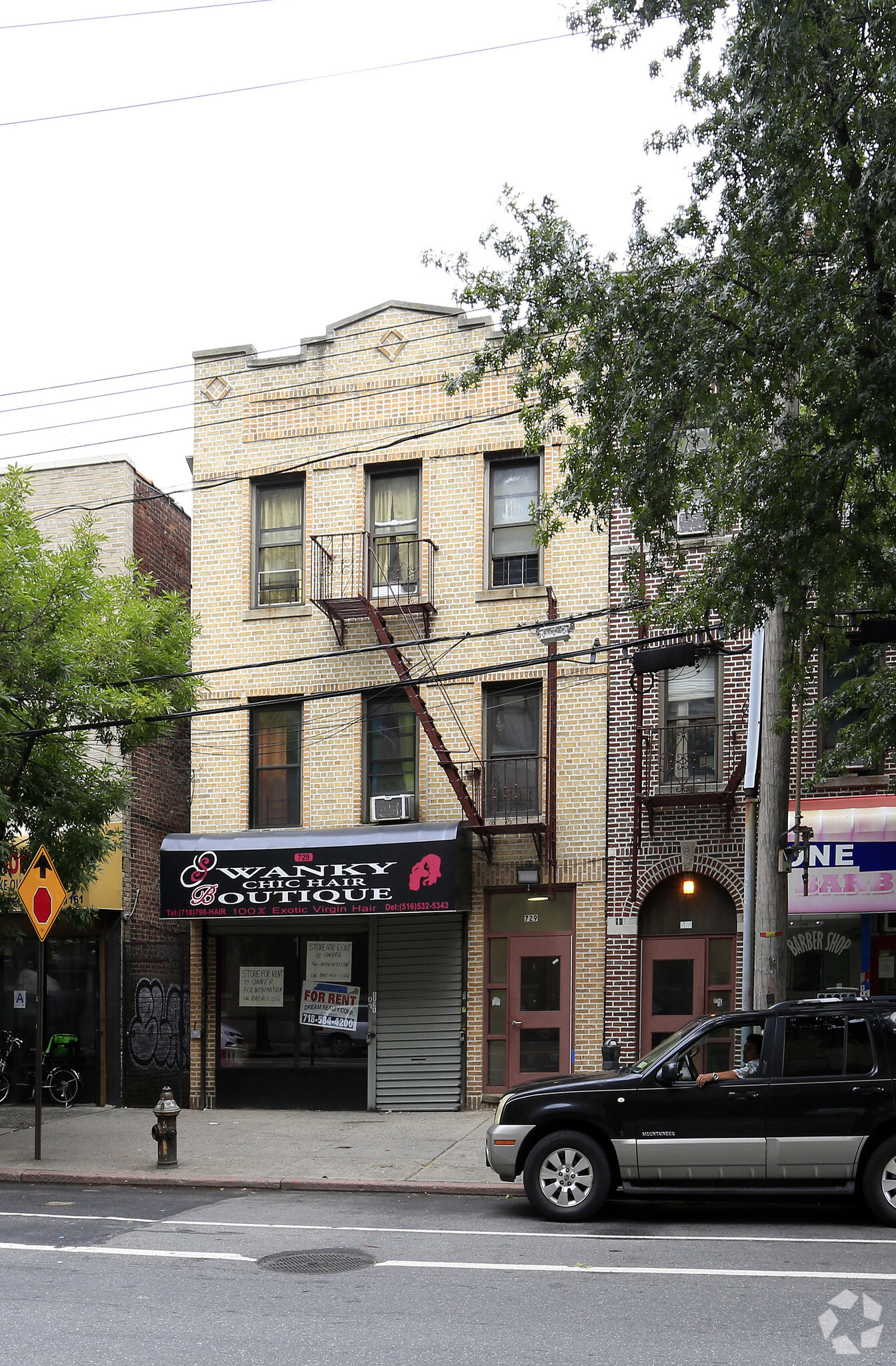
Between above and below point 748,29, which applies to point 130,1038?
below

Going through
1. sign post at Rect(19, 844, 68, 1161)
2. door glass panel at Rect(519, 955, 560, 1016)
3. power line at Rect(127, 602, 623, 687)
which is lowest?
door glass panel at Rect(519, 955, 560, 1016)

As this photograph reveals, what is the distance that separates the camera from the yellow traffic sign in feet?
48.3

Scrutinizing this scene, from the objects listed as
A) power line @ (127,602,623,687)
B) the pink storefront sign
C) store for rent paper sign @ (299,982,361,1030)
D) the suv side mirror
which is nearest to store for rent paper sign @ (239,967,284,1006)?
store for rent paper sign @ (299,982,361,1030)

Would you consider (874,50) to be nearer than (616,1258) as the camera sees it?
No

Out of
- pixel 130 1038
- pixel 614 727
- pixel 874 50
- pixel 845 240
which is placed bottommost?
pixel 130 1038

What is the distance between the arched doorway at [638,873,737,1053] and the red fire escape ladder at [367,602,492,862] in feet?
7.95

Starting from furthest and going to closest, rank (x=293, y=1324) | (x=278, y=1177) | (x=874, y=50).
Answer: (x=278, y=1177)
(x=874, y=50)
(x=293, y=1324)

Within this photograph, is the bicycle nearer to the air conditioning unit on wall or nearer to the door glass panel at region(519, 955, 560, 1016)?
the air conditioning unit on wall

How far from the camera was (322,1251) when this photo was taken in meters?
9.57

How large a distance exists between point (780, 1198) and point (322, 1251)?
4.06m

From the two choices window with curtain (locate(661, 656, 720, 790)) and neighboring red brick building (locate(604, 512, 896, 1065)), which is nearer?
neighboring red brick building (locate(604, 512, 896, 1065))

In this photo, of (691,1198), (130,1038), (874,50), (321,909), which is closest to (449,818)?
(321,909)

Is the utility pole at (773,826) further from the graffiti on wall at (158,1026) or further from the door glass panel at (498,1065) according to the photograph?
the graffiti on wall at (158,1026)

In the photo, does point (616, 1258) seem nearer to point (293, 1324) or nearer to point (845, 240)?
point (293, 1324)
